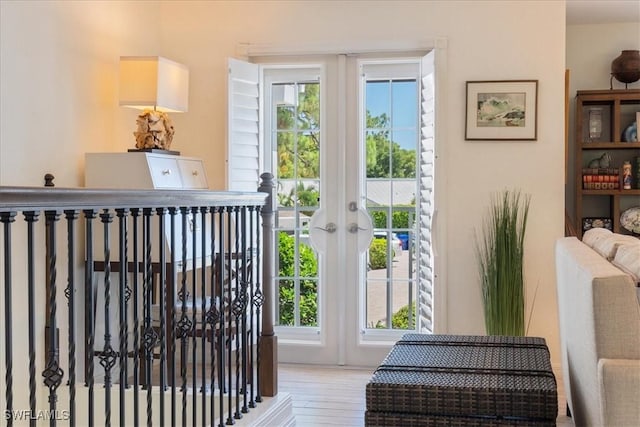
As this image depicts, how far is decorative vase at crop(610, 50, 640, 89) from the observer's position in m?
5.45

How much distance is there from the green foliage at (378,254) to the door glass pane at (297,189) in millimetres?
386

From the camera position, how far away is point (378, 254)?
498 cm

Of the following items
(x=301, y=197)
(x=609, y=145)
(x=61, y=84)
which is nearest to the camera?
(x=61, y=84)

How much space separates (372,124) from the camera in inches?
195

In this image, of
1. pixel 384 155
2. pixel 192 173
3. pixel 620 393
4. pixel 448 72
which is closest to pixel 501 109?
pixel 448 72

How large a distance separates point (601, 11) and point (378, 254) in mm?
Answer: 2401

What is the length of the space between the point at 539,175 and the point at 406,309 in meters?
1.24

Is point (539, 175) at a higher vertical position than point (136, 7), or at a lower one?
lower

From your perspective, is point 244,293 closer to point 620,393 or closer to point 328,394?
point 328,394

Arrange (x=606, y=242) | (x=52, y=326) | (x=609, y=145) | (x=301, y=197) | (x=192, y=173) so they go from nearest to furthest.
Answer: (x=52, y=326)
(x=606, y=242)
(x=192, y=173)
(x=301, y=197)
(x=609, y=145)

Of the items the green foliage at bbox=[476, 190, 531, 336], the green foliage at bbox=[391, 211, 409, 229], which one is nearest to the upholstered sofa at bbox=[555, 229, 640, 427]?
the green foliage at bbox=[476, 190, 531, 336]

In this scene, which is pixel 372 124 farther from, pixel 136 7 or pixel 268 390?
pixel 268 390

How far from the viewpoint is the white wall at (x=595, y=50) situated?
5.68 metres

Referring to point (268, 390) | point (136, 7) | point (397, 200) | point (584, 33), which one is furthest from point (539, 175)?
point (136, 7)
